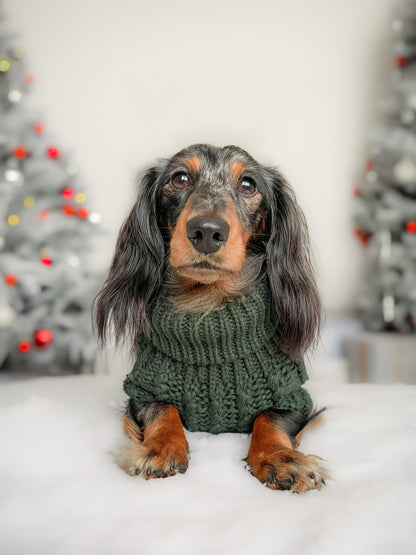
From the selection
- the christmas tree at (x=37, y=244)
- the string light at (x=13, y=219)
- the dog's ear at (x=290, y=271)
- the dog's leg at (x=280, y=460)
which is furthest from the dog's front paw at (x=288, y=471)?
the string light at (x=13, y=219)

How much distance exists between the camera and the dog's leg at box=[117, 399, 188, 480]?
3.86 feet

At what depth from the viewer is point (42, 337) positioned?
9.60 feet

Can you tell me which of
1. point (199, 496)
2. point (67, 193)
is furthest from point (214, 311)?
point (67, 193)

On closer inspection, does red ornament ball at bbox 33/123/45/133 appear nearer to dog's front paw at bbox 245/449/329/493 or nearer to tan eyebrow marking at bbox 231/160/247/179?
tan eyebrow marking at bbox 231/160/247/179

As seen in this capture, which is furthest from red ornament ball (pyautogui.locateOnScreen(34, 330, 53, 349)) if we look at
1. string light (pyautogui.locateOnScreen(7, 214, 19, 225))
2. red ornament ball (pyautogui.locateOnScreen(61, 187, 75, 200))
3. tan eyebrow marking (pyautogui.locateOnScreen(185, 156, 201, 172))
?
tan eyebrow marking (pyautogui.locateOnScreen(185, 156, 201, 172))

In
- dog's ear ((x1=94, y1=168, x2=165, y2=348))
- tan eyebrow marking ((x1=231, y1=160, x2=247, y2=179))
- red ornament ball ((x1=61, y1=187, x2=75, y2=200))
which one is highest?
tan eyebrow marking ((x1=231, y1=160, x2=247, y2=179))

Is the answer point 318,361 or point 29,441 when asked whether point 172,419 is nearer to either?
point 29,441

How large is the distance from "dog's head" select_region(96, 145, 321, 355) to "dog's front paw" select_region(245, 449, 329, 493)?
374 millimetres

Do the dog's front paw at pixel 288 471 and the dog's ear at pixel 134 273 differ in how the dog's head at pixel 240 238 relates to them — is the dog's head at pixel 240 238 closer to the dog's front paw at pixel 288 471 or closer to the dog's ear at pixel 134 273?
the dog's ear at pixel 134 273

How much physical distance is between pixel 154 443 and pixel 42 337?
6.08ft

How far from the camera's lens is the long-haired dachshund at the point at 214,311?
1.32m

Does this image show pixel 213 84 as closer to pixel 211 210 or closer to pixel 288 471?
pixel 211 210

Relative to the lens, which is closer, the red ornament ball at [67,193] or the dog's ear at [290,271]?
the dog's ear at [290,271]

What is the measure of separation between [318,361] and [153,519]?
2422 millimetres
